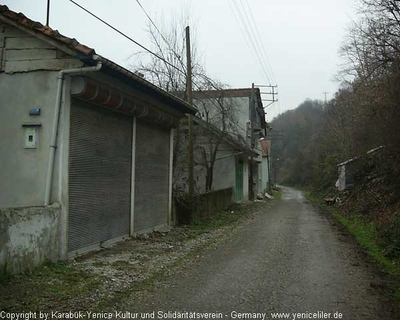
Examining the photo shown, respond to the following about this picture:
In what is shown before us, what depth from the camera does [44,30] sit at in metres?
8.09

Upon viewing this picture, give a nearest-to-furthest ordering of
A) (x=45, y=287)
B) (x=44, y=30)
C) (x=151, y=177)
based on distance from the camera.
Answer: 1. (x=45, y=287)
2. (x=44, y=30)
3. (x=151, y=177)

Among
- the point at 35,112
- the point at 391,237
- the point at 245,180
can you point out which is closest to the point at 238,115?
the point at 245,180

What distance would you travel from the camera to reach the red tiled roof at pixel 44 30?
7.99 meters

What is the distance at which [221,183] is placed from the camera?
27.8 meters

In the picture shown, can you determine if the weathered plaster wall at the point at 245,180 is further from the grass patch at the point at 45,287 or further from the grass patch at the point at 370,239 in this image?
the grass patch at the point at 45,287

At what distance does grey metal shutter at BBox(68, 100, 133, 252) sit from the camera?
28.7ft

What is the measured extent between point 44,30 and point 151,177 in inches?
224

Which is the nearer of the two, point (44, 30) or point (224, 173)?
point (44, 30)

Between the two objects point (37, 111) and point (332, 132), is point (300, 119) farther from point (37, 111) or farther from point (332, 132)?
point (37, 111)

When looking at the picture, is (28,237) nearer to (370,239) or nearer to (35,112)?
(35,112)

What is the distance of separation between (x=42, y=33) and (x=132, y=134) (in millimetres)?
3701

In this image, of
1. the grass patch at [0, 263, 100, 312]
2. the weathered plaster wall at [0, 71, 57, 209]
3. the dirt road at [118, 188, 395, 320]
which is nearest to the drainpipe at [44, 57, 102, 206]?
the weathered plaster wall at [0, 71, 57, 209]

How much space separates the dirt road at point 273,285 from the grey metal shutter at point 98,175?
2245 mm

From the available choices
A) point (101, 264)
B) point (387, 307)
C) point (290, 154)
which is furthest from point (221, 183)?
point (290, 154)
